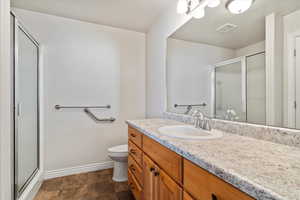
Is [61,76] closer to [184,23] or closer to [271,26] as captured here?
[184,23]

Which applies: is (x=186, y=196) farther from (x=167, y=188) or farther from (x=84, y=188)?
(x=84, y=188)

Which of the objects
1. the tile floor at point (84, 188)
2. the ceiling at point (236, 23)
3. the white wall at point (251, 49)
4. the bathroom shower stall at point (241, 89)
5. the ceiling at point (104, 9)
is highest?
the ceiling at point (104, 9)

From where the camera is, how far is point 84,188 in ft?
5.65

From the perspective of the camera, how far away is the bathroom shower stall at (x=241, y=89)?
0.93 meters

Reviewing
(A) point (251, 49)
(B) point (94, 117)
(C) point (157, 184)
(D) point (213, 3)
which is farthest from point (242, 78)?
(B) point (94, 117)

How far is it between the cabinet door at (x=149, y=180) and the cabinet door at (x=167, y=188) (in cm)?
5

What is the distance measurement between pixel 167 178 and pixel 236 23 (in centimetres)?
119

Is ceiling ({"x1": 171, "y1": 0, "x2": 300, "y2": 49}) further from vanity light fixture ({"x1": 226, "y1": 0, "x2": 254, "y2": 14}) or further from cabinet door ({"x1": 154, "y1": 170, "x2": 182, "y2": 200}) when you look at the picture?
cabinet door ({"x1": 154, "y1": 170, "x2": 182, "y2": 200})

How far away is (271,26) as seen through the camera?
862mm

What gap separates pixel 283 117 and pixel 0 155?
1.71m

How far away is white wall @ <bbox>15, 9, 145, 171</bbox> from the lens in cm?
195

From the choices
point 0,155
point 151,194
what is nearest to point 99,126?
point 0,155

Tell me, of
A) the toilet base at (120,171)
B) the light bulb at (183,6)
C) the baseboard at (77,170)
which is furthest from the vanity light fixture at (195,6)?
the baseboard at (77,170)

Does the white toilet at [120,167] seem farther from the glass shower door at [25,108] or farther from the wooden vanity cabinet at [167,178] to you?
the glass shower door at [25,108]
